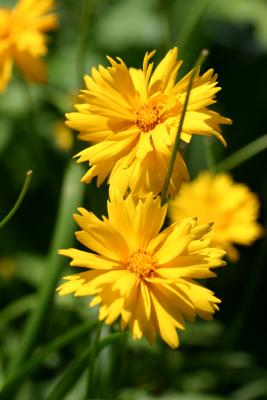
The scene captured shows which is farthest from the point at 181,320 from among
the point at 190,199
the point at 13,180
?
the point at 13,180

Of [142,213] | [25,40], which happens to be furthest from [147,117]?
[25,40]

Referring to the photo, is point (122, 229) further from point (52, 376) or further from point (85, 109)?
point (52, 376)

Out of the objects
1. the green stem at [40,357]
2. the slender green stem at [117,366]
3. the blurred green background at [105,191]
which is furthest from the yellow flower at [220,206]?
the green stem at [40,357]

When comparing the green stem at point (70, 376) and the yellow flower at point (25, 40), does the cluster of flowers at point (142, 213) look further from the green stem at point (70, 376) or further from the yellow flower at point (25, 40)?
the yellow flower at point (25, 40)

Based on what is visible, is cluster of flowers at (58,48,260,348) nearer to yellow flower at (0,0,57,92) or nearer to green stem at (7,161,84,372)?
green stem at (7,161,84,372)

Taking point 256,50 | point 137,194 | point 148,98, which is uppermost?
point 256,50

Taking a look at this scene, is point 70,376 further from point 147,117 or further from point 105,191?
point 105,191

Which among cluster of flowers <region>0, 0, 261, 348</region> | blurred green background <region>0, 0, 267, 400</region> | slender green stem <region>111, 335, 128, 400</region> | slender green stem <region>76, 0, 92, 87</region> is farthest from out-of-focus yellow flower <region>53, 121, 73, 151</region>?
cluster of flowers <region>0, 0, 261, 348</region>
